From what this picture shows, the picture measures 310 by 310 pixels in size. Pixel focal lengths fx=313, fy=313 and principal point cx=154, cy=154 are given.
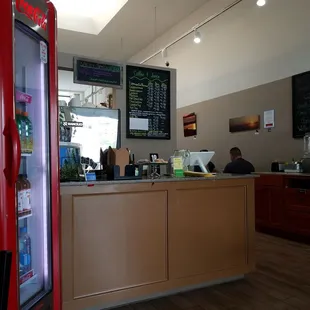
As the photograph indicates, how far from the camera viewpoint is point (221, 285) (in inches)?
114

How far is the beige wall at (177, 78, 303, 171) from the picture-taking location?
5117mm

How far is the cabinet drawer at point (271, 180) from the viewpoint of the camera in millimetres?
4680

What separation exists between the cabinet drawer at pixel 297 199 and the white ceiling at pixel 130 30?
402 cm

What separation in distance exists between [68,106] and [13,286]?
2.54m

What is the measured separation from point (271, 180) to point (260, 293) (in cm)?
246

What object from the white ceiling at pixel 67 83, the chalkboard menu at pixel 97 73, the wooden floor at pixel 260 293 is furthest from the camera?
the white ceiling at pixel 67 83

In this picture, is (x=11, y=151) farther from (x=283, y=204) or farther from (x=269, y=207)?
(x=269, y=207)

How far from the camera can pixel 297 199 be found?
14.5ft

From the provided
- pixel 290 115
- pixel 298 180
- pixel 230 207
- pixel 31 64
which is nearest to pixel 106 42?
pixel 290 115

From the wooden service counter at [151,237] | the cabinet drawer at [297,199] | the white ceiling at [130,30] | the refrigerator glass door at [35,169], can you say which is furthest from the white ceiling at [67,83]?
the refrigerator glass door at [35,169]

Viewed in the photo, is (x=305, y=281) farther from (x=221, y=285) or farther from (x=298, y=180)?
(x=298, y=180)

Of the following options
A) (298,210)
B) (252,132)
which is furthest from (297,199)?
(252,132)

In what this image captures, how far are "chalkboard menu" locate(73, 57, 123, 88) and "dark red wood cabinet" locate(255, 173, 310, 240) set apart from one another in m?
2.79

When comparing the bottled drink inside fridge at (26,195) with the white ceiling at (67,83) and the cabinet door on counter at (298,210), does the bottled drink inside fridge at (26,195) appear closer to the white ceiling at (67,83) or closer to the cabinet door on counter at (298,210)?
the cabinet door on counter at (298,210)
